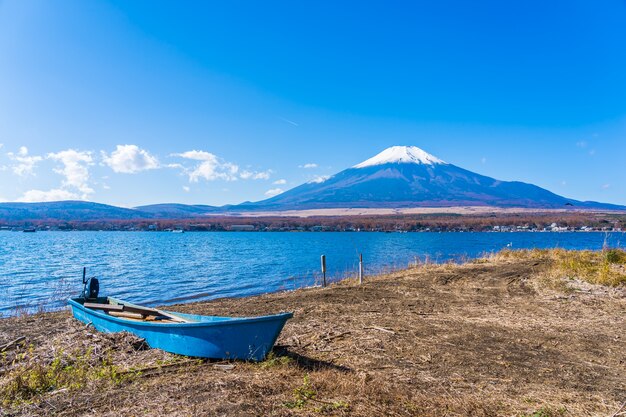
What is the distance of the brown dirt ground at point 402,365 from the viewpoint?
Result: 519cm

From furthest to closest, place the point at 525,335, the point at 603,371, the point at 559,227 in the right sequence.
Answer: the point at 559,227
the point at 525,335
the point at 603,371

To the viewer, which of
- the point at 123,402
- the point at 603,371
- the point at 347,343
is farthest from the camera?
the point at 347,343

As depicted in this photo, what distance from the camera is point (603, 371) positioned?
678 centimetres

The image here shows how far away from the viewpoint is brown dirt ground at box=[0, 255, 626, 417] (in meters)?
5.19

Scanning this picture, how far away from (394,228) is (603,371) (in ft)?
330

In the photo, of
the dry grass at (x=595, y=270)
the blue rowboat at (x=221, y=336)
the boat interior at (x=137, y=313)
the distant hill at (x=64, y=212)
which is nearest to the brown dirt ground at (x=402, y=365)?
the blue rowboat at (x=221, y=336)

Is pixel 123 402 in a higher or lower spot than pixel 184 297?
higher

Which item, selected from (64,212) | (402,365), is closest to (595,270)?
(402,365)

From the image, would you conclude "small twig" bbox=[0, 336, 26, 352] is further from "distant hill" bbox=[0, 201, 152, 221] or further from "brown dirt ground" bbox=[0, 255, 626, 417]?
"distant hill" bbox=[0, 201, 152, 221]

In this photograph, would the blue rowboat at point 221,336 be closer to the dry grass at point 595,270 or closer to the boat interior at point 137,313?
the boat interior at point 137,313

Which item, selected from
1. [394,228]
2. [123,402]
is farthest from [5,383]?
[394,228]

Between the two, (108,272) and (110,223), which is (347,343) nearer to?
(108,272)

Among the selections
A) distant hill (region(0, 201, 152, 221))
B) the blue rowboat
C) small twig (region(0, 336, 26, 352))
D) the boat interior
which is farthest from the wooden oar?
distant hill (region(0, 201, 152, 221))

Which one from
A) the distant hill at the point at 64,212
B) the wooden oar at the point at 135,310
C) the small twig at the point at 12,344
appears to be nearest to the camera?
the small twig at the point at 12,344
